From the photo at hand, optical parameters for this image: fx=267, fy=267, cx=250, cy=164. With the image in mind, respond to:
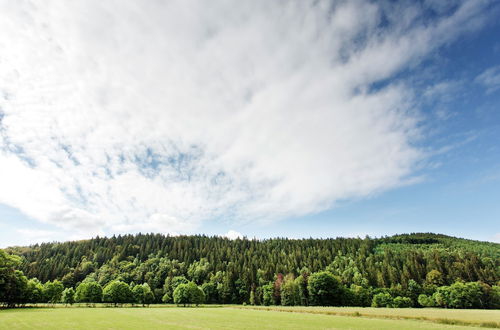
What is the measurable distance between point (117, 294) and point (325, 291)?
91234 millimetres

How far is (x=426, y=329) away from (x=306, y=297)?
9359 cm

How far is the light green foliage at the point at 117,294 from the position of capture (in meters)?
118

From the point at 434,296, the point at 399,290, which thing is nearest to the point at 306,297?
the point at 399,290

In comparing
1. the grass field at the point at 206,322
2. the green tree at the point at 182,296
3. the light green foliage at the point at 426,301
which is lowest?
the light green foliage at the point at 426,301

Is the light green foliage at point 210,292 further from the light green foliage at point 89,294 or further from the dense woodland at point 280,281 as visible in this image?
the light green foliage at point 89,294

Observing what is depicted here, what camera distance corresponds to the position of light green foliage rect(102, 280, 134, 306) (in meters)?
118

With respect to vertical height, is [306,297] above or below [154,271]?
below

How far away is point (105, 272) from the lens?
600 ft

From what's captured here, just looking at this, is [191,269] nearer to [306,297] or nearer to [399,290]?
[306,297]

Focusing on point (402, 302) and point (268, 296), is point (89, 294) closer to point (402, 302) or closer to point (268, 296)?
point (268, 296)

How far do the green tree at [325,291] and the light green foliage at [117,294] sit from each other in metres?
82.1

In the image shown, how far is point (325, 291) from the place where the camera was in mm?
112000

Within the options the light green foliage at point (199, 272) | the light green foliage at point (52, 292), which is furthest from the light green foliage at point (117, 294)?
the light green foliage at point (199, 272)

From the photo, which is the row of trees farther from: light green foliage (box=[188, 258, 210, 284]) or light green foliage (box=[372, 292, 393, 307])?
light green foliage (box=[188, 258, 210, 284])
